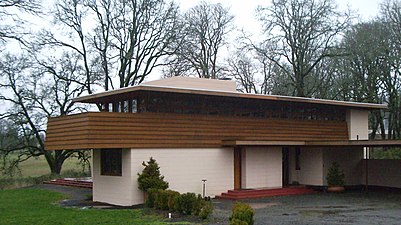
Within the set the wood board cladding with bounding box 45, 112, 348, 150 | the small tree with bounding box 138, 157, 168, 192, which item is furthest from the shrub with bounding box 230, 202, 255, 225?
the wood board cladding with bounding box 45, 112, 348, 150

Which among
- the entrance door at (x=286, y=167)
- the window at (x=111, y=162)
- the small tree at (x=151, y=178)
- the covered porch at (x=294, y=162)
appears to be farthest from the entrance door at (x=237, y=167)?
the window at (x=111, y=162)

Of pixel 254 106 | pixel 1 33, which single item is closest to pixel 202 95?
pixel 254 106

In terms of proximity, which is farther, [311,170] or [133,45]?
[133,45]

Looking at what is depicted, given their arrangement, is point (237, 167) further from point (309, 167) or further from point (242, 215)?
point (242, 215)

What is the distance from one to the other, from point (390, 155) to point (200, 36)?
1600 cm

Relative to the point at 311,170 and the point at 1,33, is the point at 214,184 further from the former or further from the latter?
the point at 1,33

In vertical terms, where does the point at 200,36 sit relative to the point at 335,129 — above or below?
above

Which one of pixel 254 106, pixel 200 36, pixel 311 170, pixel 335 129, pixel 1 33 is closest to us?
pixel 1 33

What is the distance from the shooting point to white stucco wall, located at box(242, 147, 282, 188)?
22031mm

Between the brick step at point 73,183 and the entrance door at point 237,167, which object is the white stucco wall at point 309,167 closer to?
the entrance door at point 237,167

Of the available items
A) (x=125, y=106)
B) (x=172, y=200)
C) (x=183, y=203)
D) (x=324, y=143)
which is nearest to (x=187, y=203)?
(x=183, y=203)

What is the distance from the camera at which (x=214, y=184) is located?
21109mm

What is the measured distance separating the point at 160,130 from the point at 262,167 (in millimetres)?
5436

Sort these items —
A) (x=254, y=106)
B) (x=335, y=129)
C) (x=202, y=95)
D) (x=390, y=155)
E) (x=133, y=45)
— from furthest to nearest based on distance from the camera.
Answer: (x=133, y=45) < (x=390, y=155) < (x=335, y=129) < (x=254, y=106) < (x=202, y=95)
